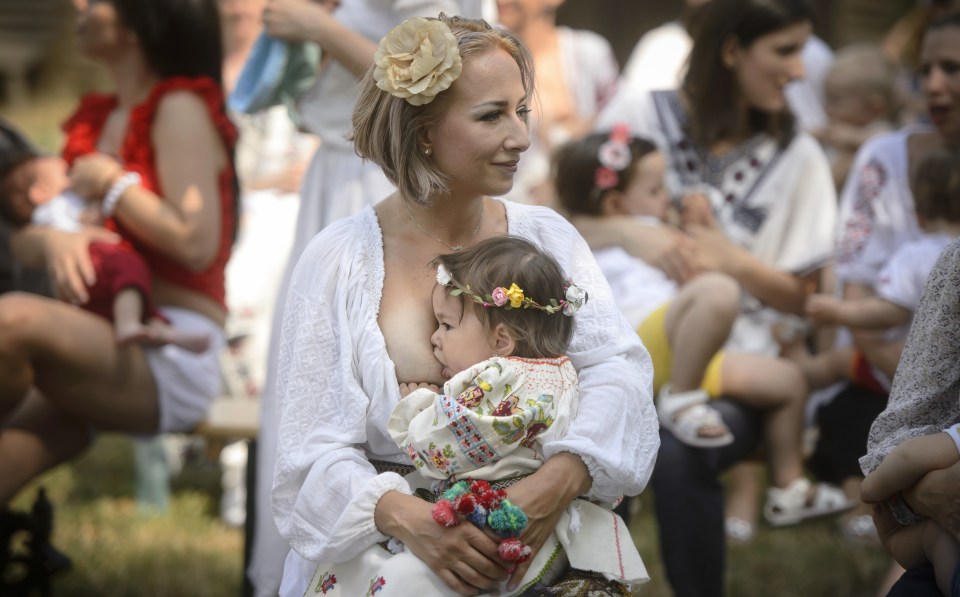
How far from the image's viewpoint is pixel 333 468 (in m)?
2.68

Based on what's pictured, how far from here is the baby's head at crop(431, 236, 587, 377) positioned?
8.86 feet

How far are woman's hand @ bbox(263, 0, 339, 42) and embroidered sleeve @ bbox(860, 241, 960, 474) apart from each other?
1.81 meters

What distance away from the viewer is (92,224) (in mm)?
4430

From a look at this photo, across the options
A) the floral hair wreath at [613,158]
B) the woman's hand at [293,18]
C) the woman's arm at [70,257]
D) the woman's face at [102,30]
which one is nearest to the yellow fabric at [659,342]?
the floral hair wreath at [613,158]

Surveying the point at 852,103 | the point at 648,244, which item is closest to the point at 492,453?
the point at 648,244

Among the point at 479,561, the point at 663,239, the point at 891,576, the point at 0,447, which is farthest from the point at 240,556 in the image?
the point at 479,561

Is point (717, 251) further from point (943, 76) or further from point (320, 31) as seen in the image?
point (320, 31)

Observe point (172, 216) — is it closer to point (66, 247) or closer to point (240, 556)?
point (66, 247)

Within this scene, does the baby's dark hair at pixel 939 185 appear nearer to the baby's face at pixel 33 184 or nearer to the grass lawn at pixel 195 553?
the grass lawn at pixel 195 553

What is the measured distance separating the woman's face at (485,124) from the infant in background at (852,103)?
349 centimetres

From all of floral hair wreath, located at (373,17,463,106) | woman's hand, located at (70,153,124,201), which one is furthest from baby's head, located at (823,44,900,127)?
floral hair wreath, located at (373,17,463,106)

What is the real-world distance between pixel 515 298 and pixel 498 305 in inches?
1.5

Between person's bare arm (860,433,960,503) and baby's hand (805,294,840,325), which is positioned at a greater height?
person's bare arm (860,433,960,503)

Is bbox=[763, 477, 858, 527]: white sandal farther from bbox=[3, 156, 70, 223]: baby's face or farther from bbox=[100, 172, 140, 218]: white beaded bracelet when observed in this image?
bbox=[3, 156, 70, 223]: baby's face
